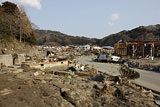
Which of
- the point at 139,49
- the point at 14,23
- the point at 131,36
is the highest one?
the point at 131,36

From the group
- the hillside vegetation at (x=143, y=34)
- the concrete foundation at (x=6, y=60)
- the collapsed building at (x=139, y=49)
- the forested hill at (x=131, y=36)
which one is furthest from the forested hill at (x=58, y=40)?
the concrete foundation at (x=6, y=60)

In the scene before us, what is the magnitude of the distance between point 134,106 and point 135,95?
91 cm

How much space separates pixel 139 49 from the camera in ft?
77.5

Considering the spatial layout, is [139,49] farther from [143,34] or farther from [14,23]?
[143,34]

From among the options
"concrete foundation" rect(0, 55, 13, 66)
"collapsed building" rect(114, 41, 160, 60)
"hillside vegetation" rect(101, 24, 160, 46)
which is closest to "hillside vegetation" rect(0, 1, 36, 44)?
"concrete foundation" rect(0, 55, 13, 66)

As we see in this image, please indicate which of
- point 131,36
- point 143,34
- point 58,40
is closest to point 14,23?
point 143,34

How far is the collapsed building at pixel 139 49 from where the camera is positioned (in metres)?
20.8

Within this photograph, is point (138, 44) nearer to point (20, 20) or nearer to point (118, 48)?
point (118, 48)

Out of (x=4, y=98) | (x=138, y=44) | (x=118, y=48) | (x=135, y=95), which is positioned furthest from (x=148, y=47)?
(x=4, y=98)

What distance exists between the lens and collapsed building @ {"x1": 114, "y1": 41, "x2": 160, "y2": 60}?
68.3 ft

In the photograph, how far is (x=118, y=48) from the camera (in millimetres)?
26766

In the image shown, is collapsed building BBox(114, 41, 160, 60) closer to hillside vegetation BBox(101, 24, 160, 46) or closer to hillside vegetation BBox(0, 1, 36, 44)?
hillside vegetation BBox(0, 1, 36, 44)

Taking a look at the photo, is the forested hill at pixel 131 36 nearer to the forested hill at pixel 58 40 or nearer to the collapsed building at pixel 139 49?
the forested hill at pixel 58 40

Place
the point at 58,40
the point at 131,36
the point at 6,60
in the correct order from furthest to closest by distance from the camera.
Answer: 1. the point at 58,40
2. the point at 131,36
3. the point at 6,60
